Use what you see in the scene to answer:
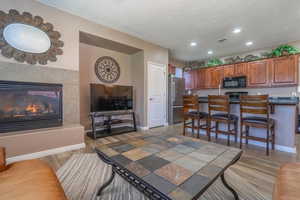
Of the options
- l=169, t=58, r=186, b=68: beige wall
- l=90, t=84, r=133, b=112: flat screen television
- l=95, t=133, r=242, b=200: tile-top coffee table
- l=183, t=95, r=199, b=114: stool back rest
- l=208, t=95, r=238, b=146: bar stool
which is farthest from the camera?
l=169, t=58, r=186, b=68: beige wall

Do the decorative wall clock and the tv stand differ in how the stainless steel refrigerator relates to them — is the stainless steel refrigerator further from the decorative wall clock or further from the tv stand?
the decorative wall clock

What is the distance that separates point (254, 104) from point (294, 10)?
210cm

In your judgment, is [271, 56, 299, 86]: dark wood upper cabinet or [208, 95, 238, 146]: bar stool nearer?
[208, 95, 238, 146]: bar stool

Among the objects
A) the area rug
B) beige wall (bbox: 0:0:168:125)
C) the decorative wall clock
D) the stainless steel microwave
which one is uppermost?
beige wall (bbox: 0:0:168:125)

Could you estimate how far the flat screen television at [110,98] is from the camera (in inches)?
133

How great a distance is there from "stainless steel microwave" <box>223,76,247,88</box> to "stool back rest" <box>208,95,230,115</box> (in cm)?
267

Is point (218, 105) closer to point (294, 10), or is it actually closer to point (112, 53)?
point (294, 10)

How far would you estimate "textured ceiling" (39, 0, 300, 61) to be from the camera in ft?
8.23

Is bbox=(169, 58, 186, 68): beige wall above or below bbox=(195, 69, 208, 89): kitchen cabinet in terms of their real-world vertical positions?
above

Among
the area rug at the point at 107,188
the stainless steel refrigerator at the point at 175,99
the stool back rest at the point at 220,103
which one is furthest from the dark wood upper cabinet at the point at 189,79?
the area rug at the point at 107,188

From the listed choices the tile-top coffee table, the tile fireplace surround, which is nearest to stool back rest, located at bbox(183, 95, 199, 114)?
the tile-top coffee table

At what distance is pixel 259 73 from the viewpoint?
4.53m

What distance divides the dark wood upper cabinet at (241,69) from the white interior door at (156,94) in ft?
8.88

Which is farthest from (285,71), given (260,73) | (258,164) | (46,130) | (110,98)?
(46,130)
